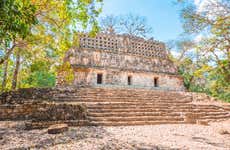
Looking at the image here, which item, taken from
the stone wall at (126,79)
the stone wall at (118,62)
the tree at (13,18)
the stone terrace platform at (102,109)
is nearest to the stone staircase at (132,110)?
the stone terrace platform at (102,109)

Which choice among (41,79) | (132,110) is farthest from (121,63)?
(41,79)

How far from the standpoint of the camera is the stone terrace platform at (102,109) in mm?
6195

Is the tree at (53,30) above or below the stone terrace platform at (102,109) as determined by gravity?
above

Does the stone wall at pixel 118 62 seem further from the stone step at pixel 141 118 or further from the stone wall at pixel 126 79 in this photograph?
the stone step at pixel 141 118

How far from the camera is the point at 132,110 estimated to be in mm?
7492

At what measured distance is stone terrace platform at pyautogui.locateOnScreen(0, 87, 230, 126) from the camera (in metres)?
6.20

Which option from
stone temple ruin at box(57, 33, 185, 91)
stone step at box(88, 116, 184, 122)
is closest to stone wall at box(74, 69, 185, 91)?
stone temple ruin at box(57, 33, 185, 91)

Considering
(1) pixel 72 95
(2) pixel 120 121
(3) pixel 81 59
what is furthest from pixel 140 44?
(2) pixel 120 121

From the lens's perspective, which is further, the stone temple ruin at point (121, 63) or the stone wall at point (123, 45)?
the stone wall at point (123, 45)

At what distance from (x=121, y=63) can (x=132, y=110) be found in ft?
26.7

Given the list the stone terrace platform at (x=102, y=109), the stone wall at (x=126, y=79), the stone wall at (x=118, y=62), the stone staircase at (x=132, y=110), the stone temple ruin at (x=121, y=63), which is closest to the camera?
the stone terrace platform at (x=102, y=109)

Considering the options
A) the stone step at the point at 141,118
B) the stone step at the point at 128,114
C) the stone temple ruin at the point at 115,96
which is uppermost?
the stone temple ruin at the point at 115,96

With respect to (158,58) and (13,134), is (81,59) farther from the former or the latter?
(13,134)

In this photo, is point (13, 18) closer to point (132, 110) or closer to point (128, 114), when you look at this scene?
point (128, 114)
